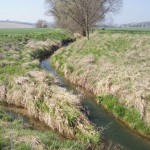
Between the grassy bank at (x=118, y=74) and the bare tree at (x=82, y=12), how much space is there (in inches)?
457

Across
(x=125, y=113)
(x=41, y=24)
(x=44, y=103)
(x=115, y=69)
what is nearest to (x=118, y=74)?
(x=115, y=69)

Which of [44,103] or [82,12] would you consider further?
[82,12]

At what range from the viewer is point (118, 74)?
23016 mm

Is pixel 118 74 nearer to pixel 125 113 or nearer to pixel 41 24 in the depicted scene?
pixel 125 113

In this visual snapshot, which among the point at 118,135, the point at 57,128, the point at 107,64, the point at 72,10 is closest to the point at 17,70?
the point at 107,64

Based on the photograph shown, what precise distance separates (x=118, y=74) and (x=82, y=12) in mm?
31518

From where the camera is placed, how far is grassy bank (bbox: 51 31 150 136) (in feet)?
60.0

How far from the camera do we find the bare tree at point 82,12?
48562 millimetres

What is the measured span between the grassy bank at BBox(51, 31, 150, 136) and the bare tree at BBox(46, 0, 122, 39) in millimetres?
11617

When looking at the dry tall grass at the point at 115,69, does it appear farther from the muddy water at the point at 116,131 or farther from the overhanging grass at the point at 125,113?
the muddy water at the point at 116,131

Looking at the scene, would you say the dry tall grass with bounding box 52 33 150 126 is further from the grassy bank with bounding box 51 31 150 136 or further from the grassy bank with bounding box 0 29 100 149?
the grassy bank with bounding box 0 29 100 149

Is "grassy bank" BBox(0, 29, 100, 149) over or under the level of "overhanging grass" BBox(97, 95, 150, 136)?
over

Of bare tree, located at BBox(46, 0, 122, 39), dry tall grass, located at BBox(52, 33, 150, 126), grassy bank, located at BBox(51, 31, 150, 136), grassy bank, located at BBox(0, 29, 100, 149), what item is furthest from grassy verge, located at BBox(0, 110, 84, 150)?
bare tree, located at BBox(46, 0, 122, 39)

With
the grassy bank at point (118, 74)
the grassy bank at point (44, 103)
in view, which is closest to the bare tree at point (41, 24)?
the grassy bank at point (118, 74)
